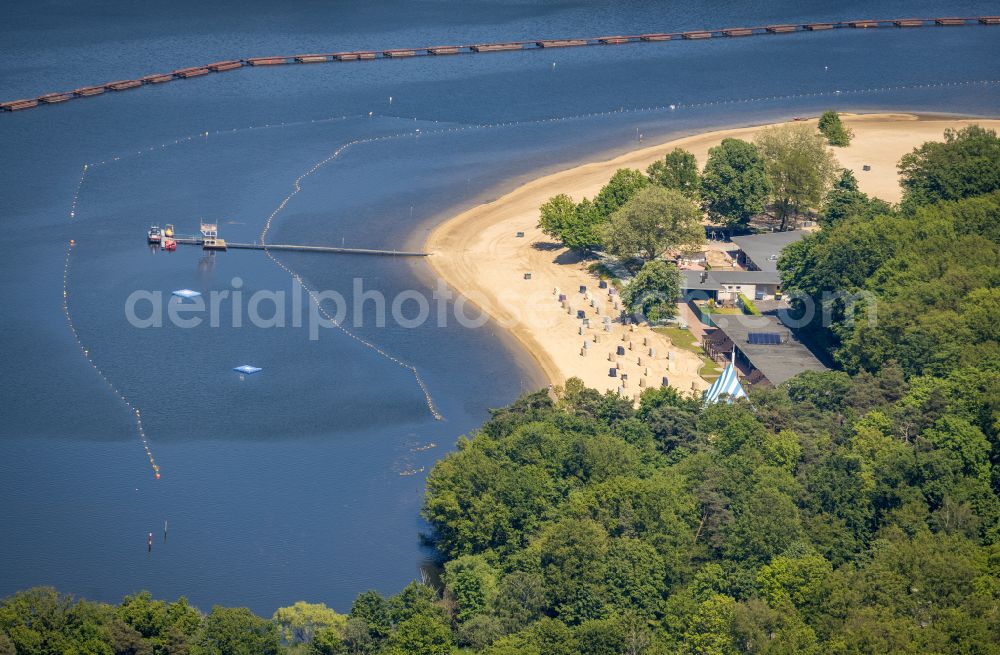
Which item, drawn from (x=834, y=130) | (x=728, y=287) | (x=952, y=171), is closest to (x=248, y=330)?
(x=728, y=287)

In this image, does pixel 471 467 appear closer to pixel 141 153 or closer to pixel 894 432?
pixel 894 432

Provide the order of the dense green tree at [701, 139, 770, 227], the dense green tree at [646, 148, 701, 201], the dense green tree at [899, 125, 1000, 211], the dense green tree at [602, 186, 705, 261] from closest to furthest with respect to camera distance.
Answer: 1. the dense green tree at [602, 186, 705, 261]
2. the dense green tree at [899, 125, 1000, 211]
3. the dense green tree at [701, 139, 770, 227]
4. the dense green tree at [646, 148, 701, 201]

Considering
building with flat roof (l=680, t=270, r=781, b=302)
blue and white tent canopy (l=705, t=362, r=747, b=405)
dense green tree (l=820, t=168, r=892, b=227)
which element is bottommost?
blue and white tent canopy (l=705, t=362, r=747, b=405)

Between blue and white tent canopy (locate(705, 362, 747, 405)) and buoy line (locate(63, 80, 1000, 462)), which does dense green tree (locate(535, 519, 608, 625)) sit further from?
buoy line (locate(63, 80, 1000, 462))

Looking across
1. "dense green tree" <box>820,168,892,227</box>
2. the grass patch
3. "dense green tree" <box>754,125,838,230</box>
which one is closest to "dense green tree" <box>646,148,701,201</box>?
"dense green tree" <box>754,125,838,230</box>

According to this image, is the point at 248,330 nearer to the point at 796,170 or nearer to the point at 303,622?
the point at 303,622

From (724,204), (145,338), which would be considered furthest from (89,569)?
(724,204)
